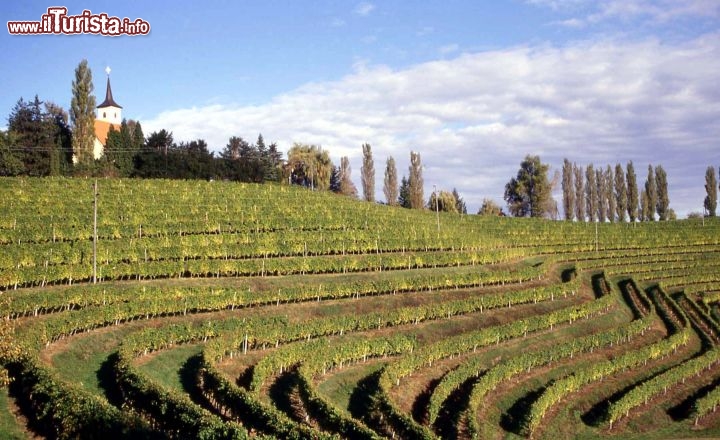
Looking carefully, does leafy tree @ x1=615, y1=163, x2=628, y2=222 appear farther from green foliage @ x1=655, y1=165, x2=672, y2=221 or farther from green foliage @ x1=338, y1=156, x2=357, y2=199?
green foliage @ x1=338, y1=156, x2=357, y2=199

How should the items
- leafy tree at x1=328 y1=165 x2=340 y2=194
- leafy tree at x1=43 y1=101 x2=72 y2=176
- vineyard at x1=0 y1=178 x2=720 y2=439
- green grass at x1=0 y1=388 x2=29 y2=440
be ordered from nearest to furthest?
green grass at x1=0 y1=388 x2=29 y2=440 < vineyard at x1=0 y1=178 x2=720 y2=439 < leafy tree at x1=43 y1=101 x2=72 y2=176 < leafy tree at x1=328 y1=165 x2=340 y2=194

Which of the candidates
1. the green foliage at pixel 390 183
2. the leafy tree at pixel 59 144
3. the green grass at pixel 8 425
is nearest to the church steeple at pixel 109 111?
the leafy tree at pixel 59 144

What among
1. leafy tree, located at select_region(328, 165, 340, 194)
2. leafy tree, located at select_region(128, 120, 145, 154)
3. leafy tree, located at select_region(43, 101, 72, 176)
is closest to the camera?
leafy tree, located at select_region(43, 101, 72, 176)

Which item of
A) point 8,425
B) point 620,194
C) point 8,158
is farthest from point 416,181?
point 8,425

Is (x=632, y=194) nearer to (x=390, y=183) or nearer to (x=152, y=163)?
(x=390, y=183)

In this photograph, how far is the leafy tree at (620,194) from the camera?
392 feet

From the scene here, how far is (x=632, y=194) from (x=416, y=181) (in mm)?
37059

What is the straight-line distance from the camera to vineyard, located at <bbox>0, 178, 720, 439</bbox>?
27828mm

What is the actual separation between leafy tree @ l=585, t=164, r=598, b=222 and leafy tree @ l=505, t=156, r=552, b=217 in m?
6.61

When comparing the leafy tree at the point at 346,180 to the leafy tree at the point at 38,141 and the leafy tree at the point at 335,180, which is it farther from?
the leafy tree at the point at 38,141

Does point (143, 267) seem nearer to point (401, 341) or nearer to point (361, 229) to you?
point (401, 341)

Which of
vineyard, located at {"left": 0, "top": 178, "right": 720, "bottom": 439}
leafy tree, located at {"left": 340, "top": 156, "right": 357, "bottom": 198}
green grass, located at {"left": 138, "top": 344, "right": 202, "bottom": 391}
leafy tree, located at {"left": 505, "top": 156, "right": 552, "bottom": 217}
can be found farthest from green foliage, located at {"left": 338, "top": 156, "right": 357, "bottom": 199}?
green grass, located at {"left": 138, "top": 344, "right": 202, "bottom": 391}

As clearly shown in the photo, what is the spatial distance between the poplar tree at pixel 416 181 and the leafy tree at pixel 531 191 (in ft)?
63.8

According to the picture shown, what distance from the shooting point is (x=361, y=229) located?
2672 inches
